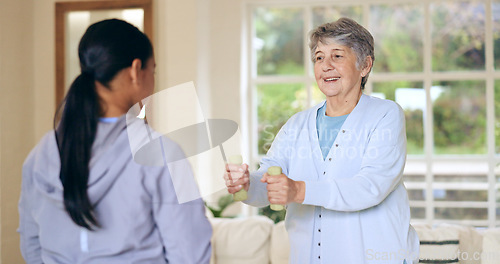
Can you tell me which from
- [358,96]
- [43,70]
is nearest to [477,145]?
[358,96]

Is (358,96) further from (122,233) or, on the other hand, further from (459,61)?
(459,61)

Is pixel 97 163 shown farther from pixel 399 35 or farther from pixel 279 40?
pixel 399 35

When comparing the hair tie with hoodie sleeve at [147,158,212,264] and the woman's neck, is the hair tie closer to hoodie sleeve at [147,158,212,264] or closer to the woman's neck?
hoodie sleeve at [147,158,212,264]

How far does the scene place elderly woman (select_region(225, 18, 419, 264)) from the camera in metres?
1.64

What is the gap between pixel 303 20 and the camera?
17.6ft

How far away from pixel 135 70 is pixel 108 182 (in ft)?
0.86

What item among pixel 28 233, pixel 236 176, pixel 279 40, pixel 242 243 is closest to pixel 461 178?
pixel 279 40

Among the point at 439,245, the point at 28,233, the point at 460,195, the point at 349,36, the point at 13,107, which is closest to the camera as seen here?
the point at 28,233

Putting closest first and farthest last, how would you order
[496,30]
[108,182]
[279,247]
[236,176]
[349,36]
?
1. [108,182]
2. [236,176]
3. [349,36]
4. [279,247]
5. [496,30]

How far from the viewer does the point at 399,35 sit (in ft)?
17.2

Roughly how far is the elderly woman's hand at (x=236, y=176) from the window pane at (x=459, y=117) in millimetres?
3931

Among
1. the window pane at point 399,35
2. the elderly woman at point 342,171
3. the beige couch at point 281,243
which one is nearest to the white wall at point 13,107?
the beige couch at point 281,243

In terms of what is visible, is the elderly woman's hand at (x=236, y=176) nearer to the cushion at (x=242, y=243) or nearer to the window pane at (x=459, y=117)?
the cushion at (x=242, y=243)

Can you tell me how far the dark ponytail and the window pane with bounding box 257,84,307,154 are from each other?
420 cm
